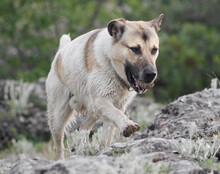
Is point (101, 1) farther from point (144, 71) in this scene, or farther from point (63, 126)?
point (144, 71)

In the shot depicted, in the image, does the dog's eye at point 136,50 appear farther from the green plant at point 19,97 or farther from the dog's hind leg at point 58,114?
the green plant at point 19,97

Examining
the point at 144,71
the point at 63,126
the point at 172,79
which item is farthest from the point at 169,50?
the point at 144,71

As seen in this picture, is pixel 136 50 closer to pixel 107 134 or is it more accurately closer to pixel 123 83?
pixel 123 83

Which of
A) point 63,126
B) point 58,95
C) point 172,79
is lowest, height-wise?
point 172,79

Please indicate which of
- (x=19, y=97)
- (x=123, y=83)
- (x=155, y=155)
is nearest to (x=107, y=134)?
(x=123, y=83)

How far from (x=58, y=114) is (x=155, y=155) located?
2.70 meters

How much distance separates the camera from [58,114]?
6684mm

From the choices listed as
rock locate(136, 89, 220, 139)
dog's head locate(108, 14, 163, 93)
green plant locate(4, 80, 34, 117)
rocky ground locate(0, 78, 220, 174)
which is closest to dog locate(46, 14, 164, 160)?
dog's head locate(108, 14, 163, 93)

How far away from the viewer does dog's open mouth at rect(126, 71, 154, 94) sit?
5.62 meters

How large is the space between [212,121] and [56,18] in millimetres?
10521

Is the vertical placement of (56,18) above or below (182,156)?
above

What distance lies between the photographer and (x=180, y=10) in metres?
19.5

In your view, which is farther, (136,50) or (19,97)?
(19,97)

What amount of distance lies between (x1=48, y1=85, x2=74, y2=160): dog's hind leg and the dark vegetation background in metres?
7.68
